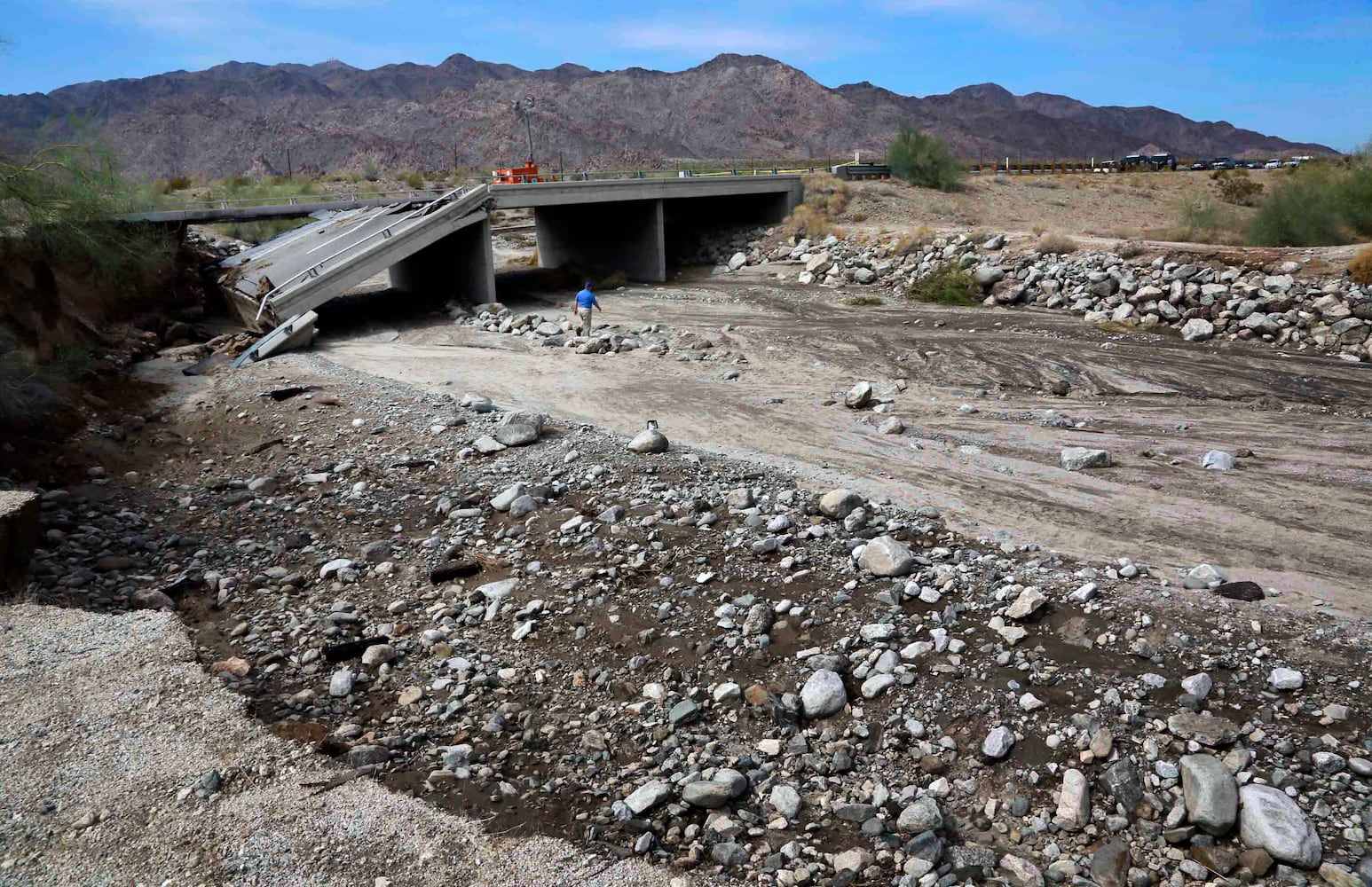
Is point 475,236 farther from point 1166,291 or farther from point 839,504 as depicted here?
point 839,504

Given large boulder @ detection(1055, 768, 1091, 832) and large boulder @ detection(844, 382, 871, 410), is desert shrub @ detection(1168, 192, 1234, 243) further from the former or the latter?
large boulder @ detection(1055, 768, 1091, 832)

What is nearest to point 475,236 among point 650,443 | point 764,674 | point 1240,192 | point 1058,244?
point 1058,244

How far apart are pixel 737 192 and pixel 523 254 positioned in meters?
9.74

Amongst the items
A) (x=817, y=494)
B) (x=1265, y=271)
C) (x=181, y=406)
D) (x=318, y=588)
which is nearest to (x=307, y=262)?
(x=181, y=406)

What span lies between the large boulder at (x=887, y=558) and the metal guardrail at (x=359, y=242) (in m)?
16.0

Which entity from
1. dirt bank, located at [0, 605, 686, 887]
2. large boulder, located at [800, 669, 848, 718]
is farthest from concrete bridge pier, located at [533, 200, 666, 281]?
dirt bank, located at [0, 605, 686, 887]

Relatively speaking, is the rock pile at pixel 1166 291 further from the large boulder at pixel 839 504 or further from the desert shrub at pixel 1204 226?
the large boulder at pixel 839 504

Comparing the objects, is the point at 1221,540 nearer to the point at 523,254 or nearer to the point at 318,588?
the point at 318,588

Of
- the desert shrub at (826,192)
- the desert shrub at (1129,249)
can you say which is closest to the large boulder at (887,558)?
the desert shrub at (1129,249)

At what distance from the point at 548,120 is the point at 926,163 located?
83944 mm

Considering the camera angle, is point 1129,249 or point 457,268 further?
point 457,268

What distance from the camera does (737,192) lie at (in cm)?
3375

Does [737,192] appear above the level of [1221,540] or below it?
above

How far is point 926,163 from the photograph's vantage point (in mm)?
40250
